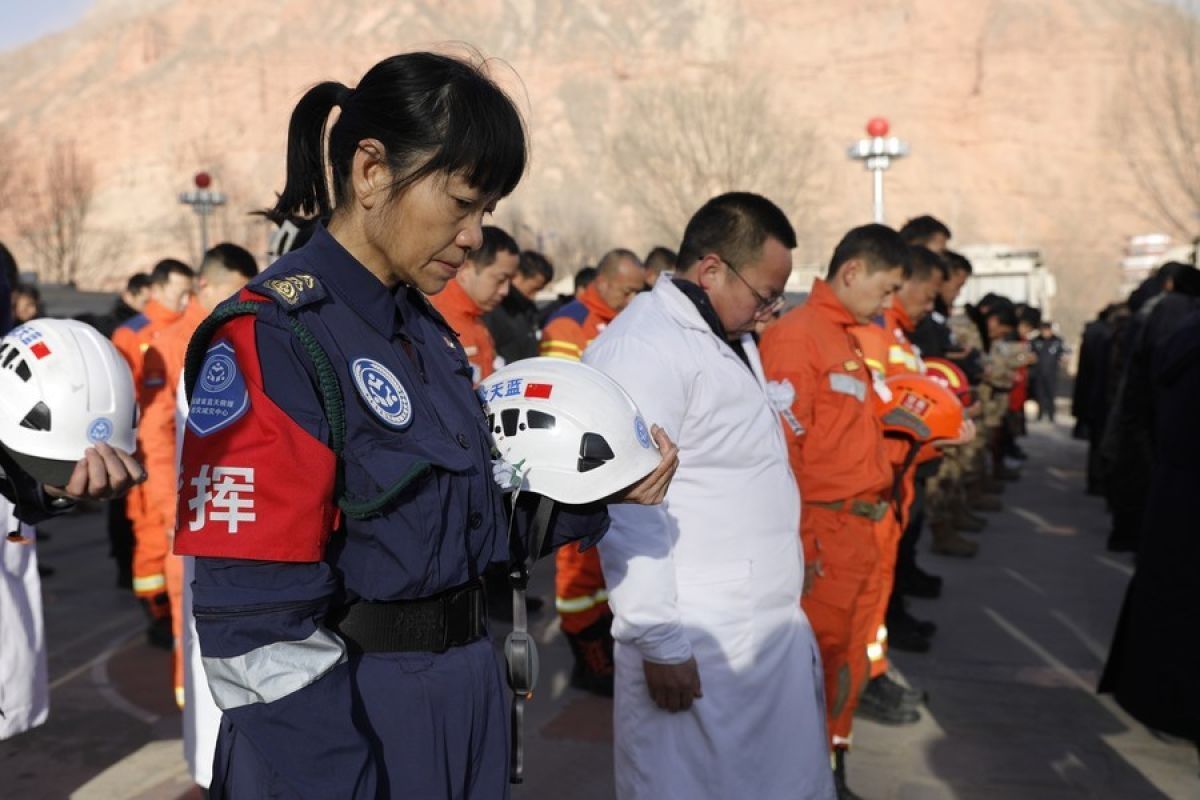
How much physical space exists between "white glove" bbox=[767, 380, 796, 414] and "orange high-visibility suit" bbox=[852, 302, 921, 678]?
0.68 m

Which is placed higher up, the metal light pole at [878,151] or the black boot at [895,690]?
the metal light pole at [878,151]

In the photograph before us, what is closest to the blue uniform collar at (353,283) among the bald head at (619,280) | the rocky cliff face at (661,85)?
the bald head at (619,280)

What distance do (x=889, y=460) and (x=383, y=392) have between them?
135 inches

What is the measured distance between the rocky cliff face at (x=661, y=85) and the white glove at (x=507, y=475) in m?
66.1

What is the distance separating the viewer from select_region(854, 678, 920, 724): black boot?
553 centimetres

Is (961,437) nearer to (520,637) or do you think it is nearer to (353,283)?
(520,637)

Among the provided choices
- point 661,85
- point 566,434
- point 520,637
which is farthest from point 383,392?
point 661,85

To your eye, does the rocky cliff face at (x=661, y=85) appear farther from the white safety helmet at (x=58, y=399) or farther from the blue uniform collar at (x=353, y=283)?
the blue uniform collar at (x=353, y=283)

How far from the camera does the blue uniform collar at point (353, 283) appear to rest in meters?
1.87

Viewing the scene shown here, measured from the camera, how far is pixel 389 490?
169 centimetres

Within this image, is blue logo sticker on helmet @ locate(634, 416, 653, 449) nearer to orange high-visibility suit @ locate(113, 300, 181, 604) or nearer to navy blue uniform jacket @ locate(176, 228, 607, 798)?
navy blue uniform jacket @ locate(176, 228, 607, 798)

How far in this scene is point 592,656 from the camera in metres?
6.02

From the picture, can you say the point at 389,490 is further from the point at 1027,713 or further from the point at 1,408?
the point at 1027,713

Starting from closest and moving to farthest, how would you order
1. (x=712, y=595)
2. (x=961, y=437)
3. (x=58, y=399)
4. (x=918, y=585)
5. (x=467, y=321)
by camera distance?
(x=58, y=399)
(x=712, y=595)
(x=961, y=437)
(x=467, y=321)
(x=918, y=585)
